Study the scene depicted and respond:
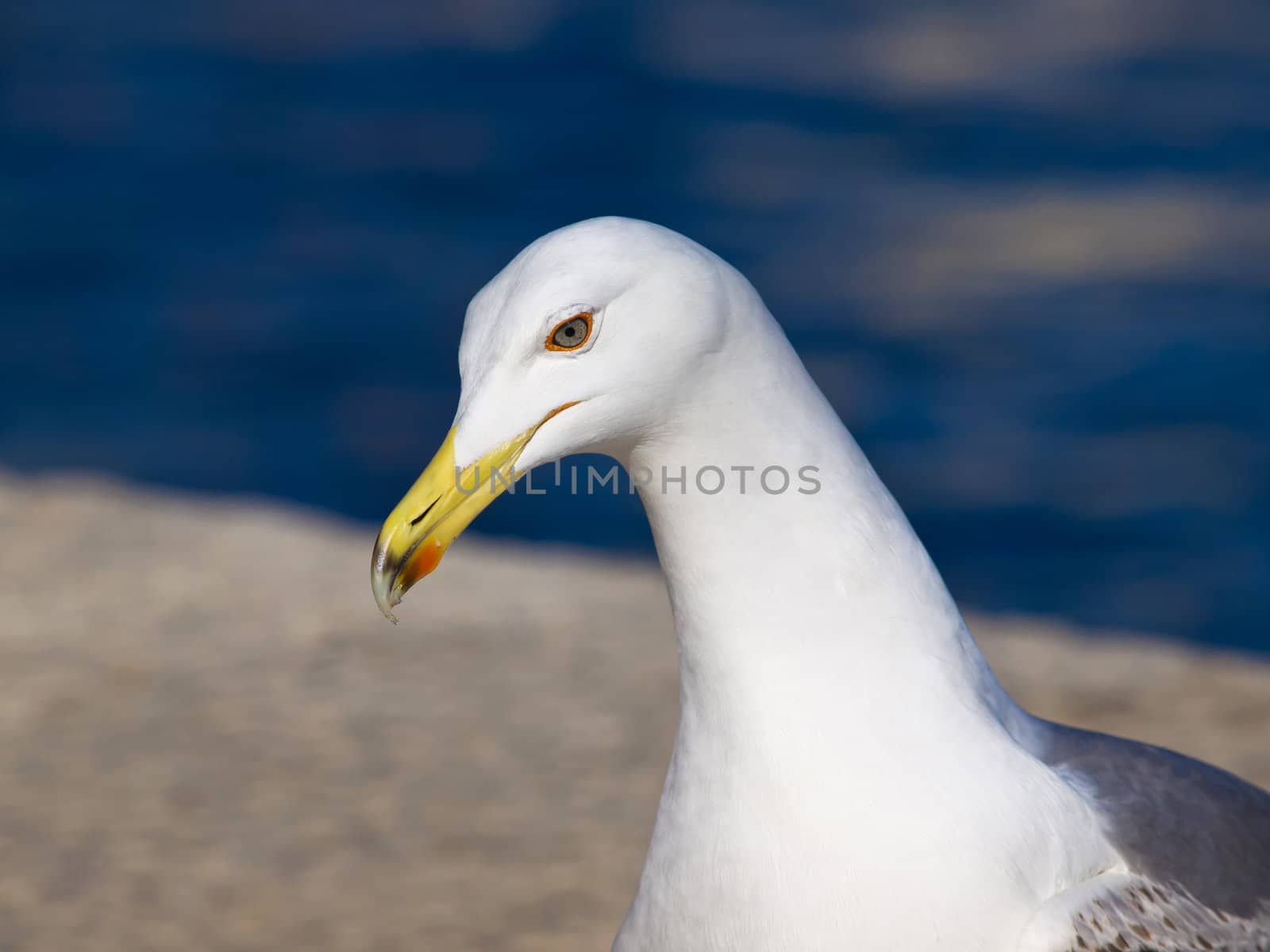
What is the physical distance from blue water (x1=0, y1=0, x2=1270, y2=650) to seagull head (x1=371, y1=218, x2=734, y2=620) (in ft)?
23.6

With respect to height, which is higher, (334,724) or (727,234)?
(727,234)

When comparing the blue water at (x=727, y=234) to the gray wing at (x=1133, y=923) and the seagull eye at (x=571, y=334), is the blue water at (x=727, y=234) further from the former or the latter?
the seagull eye at (x=571, y=334)

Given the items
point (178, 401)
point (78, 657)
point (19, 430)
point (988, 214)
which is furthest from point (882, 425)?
point (78, 657)

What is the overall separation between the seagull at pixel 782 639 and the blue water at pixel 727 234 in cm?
691

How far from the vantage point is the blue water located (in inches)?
414

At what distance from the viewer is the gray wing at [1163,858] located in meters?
2.69

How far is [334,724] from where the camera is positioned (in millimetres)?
5277

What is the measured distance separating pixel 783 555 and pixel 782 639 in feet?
0.40

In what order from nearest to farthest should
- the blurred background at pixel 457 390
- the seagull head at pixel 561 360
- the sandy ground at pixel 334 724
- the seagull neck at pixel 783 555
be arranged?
the seagull head at pixel 561 360 < the seagull neck at pixel 783 555 < the sandy ground at pixel 334 724 < the blurred background at pixel 457 390

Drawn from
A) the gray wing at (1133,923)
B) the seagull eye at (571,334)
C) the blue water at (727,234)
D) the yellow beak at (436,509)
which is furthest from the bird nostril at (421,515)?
the blue water at (727,234)

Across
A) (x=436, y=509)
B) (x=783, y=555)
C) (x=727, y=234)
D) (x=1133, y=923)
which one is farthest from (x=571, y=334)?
(x=727, y=234)

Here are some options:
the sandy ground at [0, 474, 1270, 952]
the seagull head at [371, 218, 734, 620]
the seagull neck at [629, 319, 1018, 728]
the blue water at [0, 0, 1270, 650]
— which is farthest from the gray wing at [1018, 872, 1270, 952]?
the blue water at [0, 0, 1270, 650]

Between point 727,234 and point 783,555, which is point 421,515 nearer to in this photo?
→ point 783,555

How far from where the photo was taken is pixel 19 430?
10930mm
